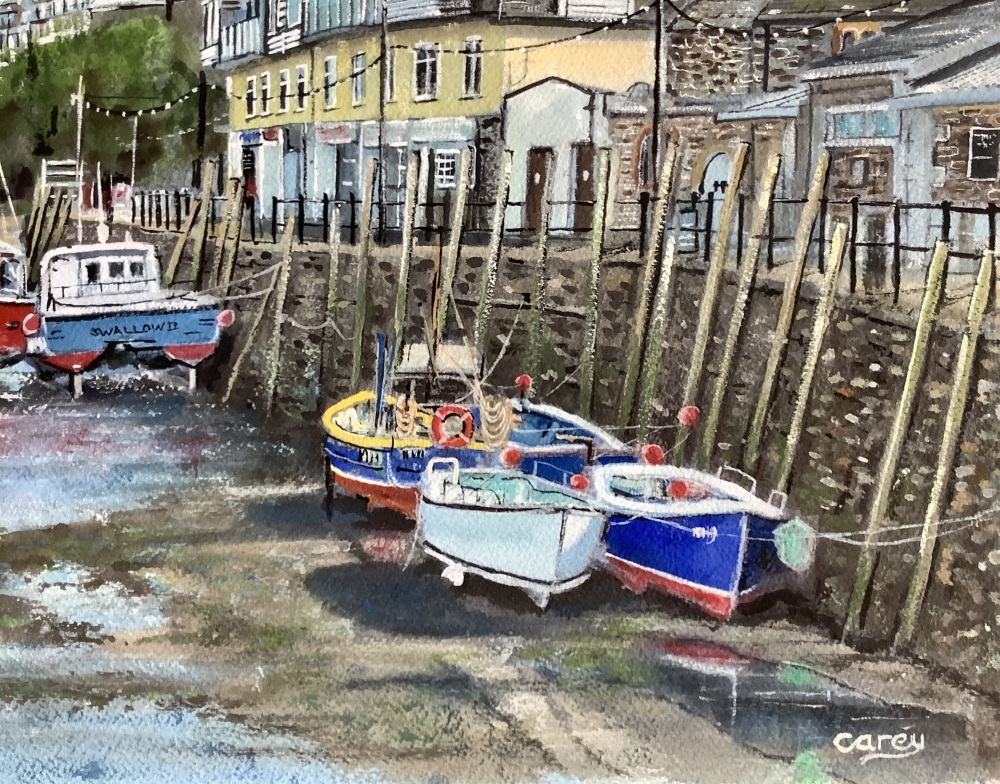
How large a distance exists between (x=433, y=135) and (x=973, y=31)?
1534 millimetres

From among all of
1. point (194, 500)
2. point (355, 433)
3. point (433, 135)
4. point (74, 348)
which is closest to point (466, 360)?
point (355, 433)

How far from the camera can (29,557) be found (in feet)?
10.5

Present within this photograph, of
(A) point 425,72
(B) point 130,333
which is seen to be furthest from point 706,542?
(B) point 130,333

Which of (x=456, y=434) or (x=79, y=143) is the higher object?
(x=79, y=143)

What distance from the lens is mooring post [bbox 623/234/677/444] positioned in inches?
148

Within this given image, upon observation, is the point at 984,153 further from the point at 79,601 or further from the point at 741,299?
the point at 79,601

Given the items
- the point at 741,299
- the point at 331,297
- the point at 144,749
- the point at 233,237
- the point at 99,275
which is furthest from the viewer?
the point at 99,275

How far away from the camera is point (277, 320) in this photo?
12.8 feet

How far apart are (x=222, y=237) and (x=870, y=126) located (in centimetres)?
206

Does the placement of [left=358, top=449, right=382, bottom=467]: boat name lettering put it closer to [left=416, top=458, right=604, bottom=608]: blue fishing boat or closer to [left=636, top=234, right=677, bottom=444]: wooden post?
[left=416, top=458, right=604, bottom=608]: blue fishing boat

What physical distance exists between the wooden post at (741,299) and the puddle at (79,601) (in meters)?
1.60

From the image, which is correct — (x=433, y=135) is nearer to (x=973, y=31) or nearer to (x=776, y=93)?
(x=776, y=93)

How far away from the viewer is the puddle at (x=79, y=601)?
10.3 feet

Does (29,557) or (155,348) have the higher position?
(155,348)
